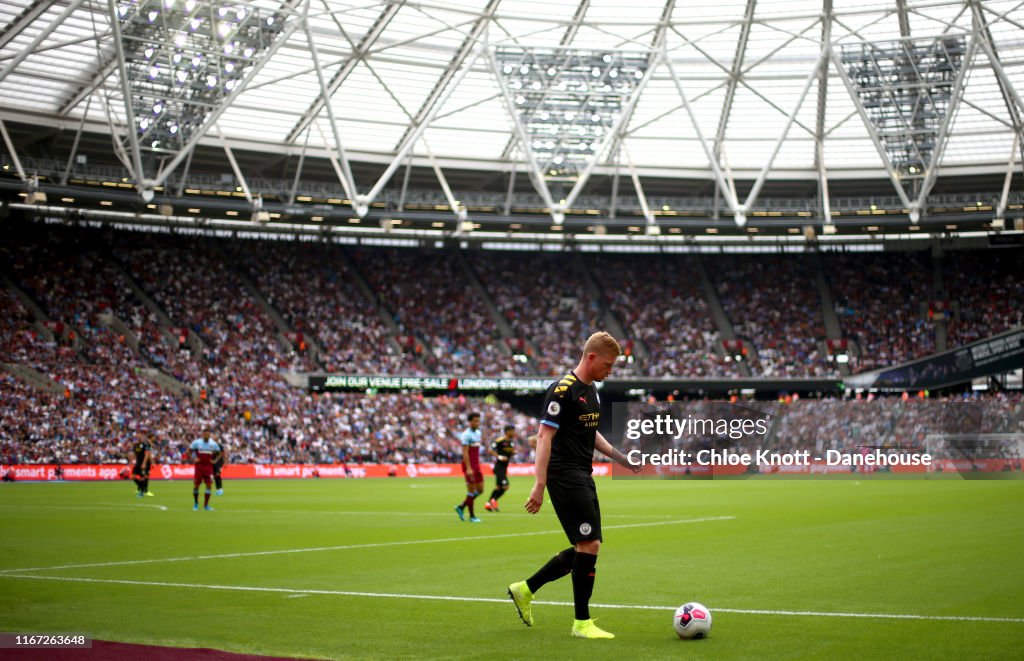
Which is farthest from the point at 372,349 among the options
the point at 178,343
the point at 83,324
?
the point at 83,324

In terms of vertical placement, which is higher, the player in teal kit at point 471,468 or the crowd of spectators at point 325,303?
the crowd of spectators at point 325,303

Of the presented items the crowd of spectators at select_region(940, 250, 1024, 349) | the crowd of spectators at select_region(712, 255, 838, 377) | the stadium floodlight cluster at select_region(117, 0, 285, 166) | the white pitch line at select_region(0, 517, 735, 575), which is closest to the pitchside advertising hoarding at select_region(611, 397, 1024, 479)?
the white pitch line at select_region(0, 517, 735, 575)

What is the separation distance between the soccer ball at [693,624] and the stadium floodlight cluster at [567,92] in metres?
42.4

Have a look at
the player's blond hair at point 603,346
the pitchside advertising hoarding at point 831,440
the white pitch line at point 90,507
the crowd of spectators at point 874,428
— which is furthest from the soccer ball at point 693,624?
the crowd of spectators at point 874,428

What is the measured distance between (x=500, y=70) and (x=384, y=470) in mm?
21782

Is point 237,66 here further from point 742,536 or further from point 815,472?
point 742,536

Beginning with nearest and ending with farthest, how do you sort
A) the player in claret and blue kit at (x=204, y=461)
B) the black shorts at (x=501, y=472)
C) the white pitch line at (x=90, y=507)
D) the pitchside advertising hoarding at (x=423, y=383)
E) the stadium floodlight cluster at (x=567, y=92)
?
the black shorts at (x=501, y=472)
the player in claret and blue kit at (x=204, y=461)
the white pitch line at (x=90, y=507)
the stadium floodlight cluster at (x=567, y=92)
the pitchside advertising hoarding at (x=423, y=383)

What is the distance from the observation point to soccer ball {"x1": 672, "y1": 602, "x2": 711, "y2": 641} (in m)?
8.89

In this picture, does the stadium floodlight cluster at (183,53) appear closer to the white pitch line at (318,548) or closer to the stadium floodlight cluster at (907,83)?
the stadium floodlight cluster at (907,83)

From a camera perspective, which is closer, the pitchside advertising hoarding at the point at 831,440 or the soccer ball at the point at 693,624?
the soccer ball at the point at 693,624

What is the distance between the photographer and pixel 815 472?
45.1 meters

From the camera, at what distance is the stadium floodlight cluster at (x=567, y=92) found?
50.5m

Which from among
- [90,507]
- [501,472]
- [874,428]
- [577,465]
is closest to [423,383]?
[874,428]

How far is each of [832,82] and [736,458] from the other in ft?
71.5
